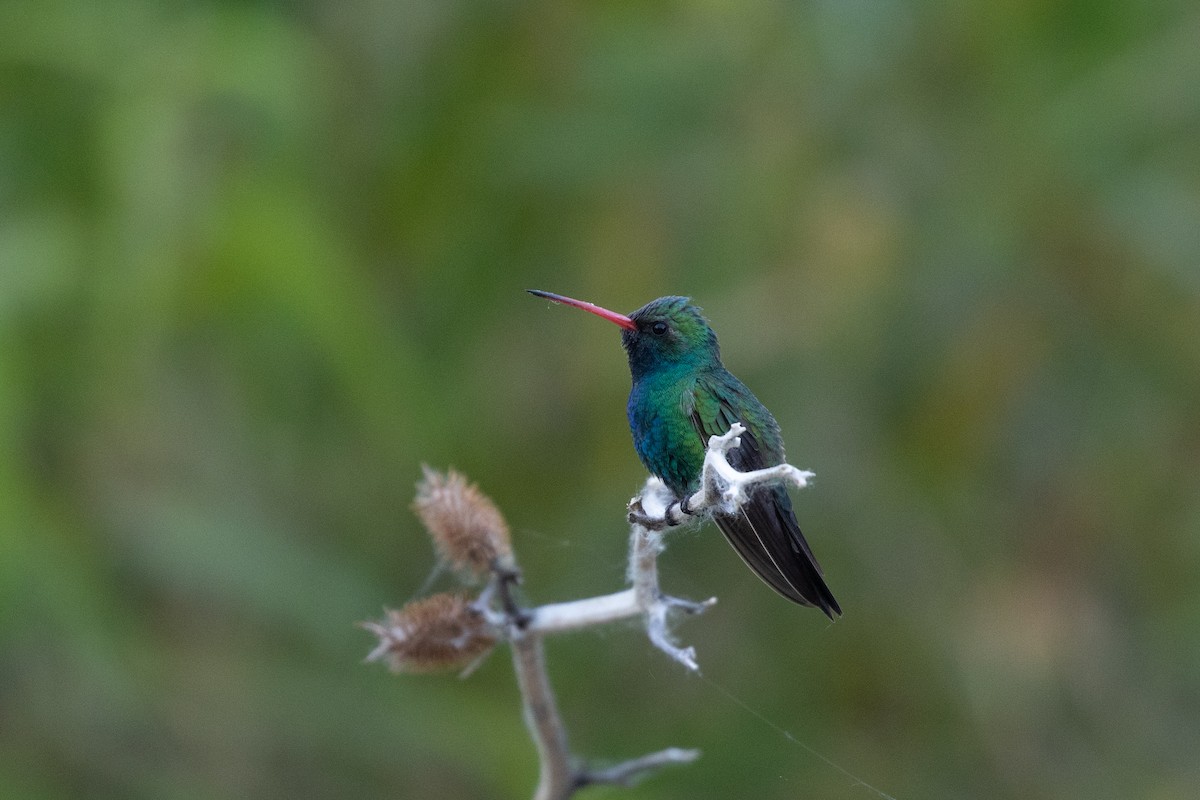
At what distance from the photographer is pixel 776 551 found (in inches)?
60.9

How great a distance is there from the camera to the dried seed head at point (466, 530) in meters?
1.63

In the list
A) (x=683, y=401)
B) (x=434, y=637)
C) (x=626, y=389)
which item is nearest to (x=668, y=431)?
(x=683, y=401)

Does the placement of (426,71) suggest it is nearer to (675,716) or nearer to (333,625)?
(333,625)

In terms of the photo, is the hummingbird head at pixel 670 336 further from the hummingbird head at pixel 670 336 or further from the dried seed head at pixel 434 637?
the dried seed head at pixel 434 637

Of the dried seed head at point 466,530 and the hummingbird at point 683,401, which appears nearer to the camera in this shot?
the dried seed head at point 466,530

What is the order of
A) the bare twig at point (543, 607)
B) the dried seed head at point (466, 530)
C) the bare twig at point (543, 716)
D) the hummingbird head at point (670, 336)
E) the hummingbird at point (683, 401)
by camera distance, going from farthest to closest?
the hummingbird head at point (670, 336), the hummingbird at point (683, 401), the dried seed head at point (466, 530), the bare twig at point (543, 716), the bare twig at point (543, 607)

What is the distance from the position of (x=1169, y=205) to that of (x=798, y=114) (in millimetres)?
800

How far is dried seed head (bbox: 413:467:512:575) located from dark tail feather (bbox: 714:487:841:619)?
257 millimetres

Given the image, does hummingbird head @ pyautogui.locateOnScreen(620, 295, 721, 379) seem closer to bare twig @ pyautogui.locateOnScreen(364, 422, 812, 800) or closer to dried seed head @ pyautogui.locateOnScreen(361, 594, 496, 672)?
bare twig @ pyautogui.locateOnScreen(364, 422, 812, 800)

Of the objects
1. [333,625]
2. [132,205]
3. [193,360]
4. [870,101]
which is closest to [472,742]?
[333,625]

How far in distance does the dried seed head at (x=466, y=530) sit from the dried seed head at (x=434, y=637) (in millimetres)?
63

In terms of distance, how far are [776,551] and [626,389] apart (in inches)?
65.3

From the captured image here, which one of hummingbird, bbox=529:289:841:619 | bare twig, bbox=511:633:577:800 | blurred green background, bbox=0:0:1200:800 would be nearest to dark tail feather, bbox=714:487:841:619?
hummingbird, bbox=529:289:841:619

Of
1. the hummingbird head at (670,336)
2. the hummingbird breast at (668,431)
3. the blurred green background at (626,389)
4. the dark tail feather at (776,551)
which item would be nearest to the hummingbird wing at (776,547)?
the dark tail feather at (776,551)
